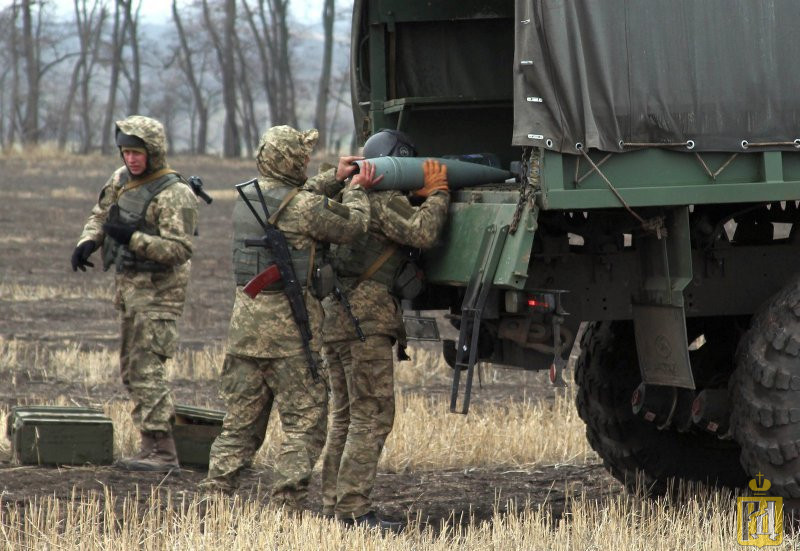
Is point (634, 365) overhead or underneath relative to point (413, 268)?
underneath

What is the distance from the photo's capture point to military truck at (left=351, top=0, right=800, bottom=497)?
6.09 meters

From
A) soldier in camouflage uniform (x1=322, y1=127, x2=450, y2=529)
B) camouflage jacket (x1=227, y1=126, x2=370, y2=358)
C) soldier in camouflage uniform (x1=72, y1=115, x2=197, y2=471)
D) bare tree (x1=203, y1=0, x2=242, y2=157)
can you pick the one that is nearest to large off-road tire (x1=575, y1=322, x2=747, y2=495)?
soldier in camouflage uniform (x1=322, y1=127, x2=450, y2=529)

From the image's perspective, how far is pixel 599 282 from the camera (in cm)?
679

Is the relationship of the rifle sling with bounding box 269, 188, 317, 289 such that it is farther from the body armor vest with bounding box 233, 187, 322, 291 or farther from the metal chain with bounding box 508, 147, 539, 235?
the metal chain with bounding box 508, 147, 539, 235

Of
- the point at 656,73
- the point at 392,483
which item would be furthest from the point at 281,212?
the point at 392,483

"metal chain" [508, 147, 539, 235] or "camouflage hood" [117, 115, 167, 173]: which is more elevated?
"camouflage hood" [117, 115, 167, 173]

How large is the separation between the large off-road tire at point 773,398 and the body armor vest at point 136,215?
3.58 m

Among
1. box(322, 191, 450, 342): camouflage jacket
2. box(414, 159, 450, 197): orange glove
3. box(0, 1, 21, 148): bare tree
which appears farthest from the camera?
box(0, 1, 21, 148): bare tree

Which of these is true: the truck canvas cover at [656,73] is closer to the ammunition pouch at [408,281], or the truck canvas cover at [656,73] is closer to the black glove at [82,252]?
Answer: the ammunition pouch at [408,281]

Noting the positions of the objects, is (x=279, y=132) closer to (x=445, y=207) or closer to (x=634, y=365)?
(x=445, y=207)

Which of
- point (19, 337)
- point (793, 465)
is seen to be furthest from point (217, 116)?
point (793, 465)

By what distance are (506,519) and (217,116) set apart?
141 metres

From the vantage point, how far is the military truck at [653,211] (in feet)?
20.0

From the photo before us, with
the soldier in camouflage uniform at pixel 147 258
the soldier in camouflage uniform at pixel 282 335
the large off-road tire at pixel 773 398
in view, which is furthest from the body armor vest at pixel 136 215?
the large off-road tire at pixel 773 398
